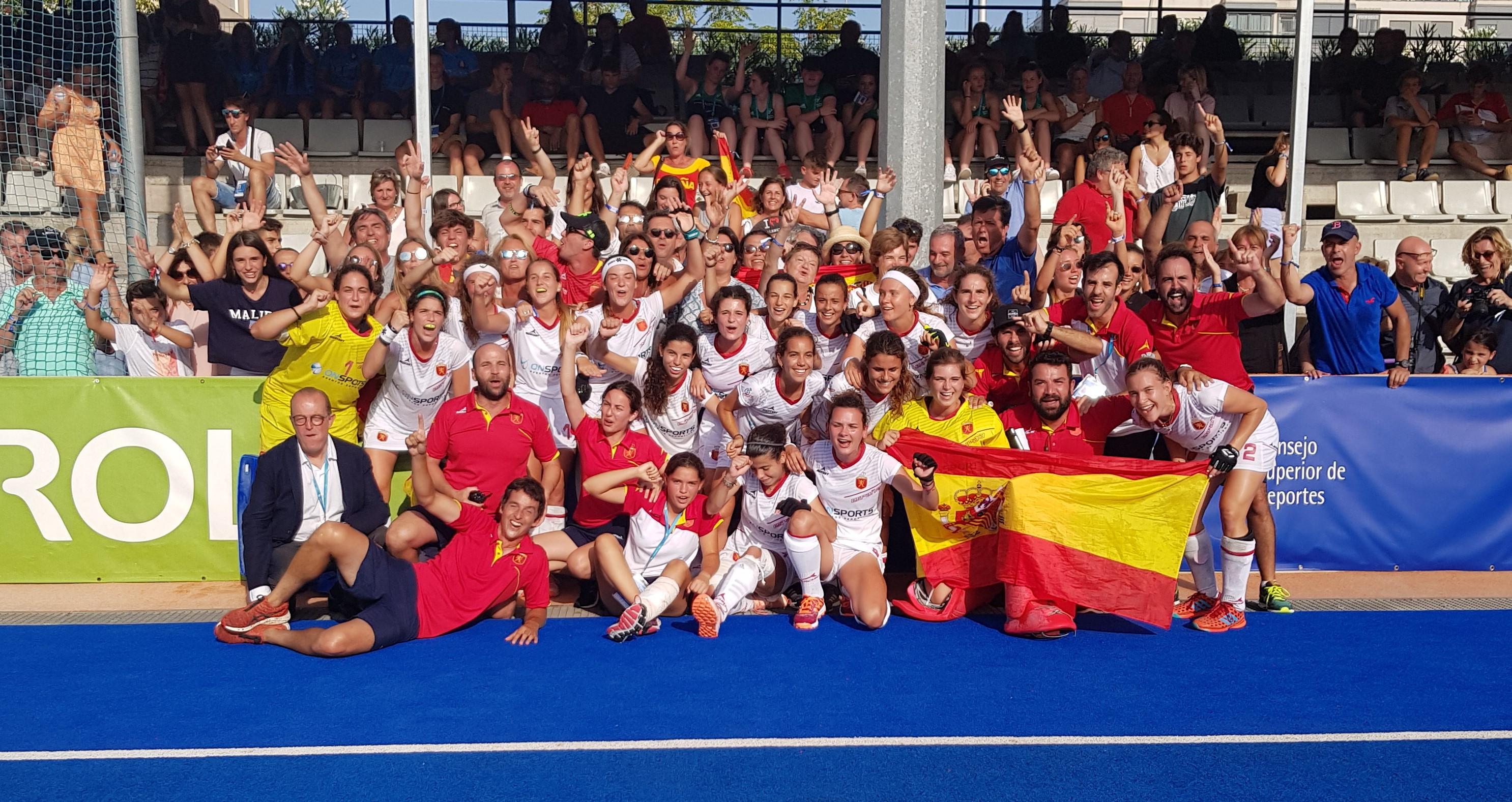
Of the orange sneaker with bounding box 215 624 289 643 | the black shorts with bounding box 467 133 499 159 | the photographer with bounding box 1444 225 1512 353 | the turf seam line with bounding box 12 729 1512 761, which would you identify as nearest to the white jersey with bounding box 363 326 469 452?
the orange sneaker with bounding box 215 624 289 643

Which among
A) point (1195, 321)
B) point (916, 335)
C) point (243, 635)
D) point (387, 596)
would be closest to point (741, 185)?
point (916, 335)

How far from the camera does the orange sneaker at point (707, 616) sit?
675 centimetres

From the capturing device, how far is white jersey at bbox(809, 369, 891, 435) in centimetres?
→ 728

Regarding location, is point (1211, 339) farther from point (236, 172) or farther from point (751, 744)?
point (236, 172)

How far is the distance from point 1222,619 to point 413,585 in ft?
14.8

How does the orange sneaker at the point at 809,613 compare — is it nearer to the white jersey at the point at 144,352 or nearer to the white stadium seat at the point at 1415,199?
the white jersey at the point at 144,352

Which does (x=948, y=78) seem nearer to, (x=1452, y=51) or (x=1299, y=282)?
(x=1452, y=51)

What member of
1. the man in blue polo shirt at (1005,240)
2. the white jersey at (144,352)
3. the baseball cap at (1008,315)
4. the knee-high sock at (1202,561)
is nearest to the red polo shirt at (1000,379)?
the baseball cap at (1008,315)

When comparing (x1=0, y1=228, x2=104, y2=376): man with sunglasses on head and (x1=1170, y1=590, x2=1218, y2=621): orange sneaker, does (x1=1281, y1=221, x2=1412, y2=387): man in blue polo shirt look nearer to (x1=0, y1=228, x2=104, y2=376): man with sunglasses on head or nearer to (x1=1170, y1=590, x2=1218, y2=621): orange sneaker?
(x1=1170, y1=590, x2=1218, y2=621): orange sneaker

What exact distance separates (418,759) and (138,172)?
7.67 metres

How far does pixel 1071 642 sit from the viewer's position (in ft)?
22.3

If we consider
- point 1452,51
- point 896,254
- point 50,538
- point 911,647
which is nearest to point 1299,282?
point 896,254

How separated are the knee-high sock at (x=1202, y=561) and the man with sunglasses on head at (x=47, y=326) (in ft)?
24.0

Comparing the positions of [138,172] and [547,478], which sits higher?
[138,172]
